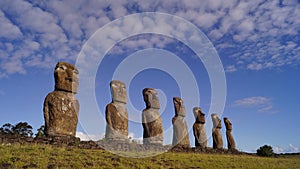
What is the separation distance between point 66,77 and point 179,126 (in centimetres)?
1158

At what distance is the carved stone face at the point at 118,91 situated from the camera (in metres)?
22.6

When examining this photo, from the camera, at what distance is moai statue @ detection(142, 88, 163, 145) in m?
23.9

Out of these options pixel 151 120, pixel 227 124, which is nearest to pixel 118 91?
pixel 151 120

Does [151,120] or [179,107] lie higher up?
[179,107]

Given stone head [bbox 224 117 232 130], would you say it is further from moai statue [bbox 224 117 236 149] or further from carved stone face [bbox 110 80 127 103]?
carved stone face [bbox 110 80 127 103]

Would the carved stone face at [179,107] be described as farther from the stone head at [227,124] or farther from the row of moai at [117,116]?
the stone head at [227,124]

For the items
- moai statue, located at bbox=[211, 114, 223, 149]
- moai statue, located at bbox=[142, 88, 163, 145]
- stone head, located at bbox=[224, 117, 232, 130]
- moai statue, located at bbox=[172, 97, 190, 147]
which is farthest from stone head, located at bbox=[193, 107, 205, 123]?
moai statue, located at bbox=[142, 88, 163, 145]

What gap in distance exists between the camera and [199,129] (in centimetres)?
2844

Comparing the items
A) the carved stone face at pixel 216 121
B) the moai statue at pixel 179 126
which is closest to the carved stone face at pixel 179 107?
the moai statue at pixel 179 126

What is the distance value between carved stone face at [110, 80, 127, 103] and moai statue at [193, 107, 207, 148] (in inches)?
339

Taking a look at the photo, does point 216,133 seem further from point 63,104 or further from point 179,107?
point 63,104

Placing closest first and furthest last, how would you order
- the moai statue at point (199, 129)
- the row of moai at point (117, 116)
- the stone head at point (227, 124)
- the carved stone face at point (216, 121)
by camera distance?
the row of moai at point (117, 116)
the moai statue at point (199, 129)
the carved stone face at point (216, 121)
the stone head at point (227, 124)

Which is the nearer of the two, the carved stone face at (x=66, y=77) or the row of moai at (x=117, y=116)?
the row of moai at (x=117, y=116)

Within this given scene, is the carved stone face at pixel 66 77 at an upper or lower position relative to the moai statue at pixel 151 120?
upper
